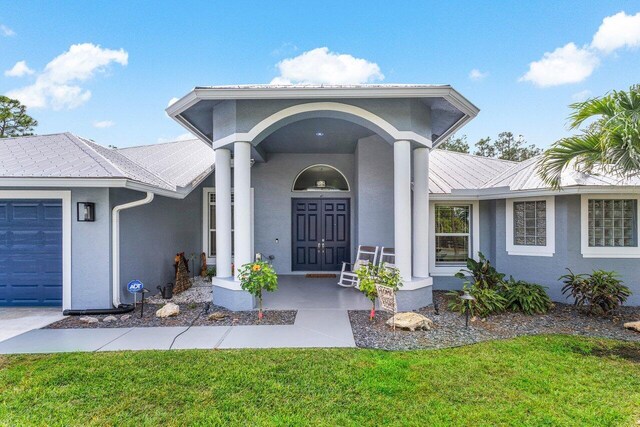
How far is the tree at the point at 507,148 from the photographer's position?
2890 centimetres

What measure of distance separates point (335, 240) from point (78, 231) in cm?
650

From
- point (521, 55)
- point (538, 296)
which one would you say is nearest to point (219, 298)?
point (538, 296)

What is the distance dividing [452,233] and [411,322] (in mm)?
3929

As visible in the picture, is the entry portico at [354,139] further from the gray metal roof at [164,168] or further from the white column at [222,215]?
the gray metal roof at [164,168]

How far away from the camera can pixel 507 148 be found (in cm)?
2962

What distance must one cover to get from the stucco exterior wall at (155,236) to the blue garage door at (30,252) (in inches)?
44.3

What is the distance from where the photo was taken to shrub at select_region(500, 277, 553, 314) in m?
5.84

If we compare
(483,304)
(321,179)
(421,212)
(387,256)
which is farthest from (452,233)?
(321,179)

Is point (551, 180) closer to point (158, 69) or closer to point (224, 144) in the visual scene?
point (224, 144)

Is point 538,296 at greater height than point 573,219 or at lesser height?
lesser

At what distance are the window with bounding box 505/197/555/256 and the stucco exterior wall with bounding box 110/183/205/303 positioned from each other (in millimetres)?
8602

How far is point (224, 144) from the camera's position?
6.09 m

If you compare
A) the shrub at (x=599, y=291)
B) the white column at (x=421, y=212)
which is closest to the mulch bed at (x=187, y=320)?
the white column at (x=421, y=212)

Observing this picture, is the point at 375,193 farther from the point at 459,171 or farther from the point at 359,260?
the point at 459,171
